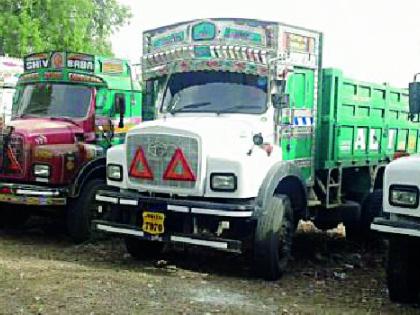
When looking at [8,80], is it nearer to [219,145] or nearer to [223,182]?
[219,145]

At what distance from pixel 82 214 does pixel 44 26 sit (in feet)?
90.7

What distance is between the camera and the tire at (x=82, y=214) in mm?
8883

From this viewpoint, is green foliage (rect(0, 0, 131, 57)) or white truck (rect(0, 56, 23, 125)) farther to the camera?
green foliage (rect(0, 0, 131, 57))

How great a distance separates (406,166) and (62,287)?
336 centimetres

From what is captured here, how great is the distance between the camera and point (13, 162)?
8.91 metres

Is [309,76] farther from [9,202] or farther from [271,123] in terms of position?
[9,202]

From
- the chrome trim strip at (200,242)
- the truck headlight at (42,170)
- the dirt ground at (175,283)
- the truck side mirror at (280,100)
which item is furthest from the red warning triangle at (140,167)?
the truck headlight at (42,170)

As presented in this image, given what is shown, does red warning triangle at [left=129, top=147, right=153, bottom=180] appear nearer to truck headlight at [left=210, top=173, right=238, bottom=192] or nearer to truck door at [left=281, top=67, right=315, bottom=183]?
truck headlight at [left=210, top=173, right=238, bottom=192]

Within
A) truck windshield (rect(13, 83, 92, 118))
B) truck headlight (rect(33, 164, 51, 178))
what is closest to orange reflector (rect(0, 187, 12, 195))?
truck headlight (rect(33, 164, 51, 178))

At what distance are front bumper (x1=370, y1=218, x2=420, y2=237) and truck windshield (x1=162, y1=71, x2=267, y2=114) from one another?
7.50 ft

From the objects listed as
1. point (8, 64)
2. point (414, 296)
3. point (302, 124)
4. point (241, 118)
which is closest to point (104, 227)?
point (241, 118)

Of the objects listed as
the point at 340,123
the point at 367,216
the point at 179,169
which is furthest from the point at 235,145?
the point at 367,216

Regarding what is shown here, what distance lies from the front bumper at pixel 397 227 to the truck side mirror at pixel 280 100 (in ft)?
6.97

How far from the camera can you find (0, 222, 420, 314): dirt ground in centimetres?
580
